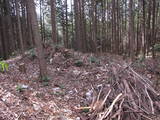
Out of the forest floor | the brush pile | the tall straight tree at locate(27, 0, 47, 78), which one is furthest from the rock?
the tall straight tree at locate(27, 0, 47, 78)

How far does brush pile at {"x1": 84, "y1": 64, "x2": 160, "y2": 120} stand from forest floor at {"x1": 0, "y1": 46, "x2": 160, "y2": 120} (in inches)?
17.1

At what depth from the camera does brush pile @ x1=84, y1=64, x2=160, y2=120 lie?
5.04 metres

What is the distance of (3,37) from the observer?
55.9 feet

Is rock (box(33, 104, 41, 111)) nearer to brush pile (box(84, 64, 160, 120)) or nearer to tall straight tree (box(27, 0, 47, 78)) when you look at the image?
brush pile (box(84, 64, 160, 120))

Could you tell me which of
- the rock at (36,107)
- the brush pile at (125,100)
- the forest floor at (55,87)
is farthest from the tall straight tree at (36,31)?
the brush pile at (125,100)

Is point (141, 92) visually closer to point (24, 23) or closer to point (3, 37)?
point (3, 37)

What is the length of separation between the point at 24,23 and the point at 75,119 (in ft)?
59.4

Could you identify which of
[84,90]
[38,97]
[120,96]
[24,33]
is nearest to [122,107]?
[120,96]

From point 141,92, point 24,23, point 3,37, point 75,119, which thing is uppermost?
point 24,23

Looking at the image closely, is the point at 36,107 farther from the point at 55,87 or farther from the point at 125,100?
the point at 125,100

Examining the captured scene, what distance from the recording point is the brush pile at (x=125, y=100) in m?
5.04

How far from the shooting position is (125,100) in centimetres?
544

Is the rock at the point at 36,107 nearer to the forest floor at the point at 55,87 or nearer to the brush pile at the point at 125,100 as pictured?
the forest floor at the point at 55,87

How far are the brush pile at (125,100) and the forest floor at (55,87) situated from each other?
43cm
